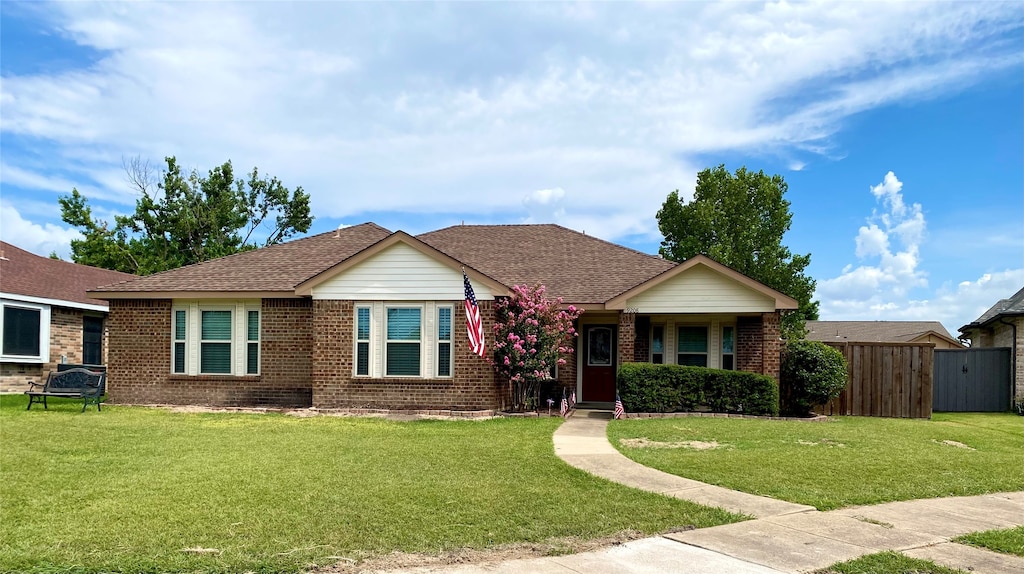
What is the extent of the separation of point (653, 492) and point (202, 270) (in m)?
14.6

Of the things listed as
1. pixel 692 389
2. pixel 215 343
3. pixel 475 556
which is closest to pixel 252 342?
pixel 215 343

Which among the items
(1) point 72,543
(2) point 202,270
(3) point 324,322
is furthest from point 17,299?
(1) point 72,543

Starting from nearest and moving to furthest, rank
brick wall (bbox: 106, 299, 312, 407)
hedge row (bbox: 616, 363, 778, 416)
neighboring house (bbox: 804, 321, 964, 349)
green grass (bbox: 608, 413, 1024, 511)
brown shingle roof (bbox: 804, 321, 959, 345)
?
green grass (bbox: 608, 413, 1024, 511) → hedge row (bbox: 616, 363, 778, 416) → brick wall (bbox: 106, 299, 312, 407) → neighboring house (bbox: 804, 321, 964, 349) → brown shingle roof (bbox: 804, 321, 959, 345)

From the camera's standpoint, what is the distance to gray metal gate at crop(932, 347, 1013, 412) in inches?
846

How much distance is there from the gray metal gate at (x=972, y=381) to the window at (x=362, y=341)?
1632 cm

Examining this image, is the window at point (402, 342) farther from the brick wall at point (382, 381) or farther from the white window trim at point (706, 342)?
the white window trim at point (706, 342)

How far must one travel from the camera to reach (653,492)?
25.7 feet

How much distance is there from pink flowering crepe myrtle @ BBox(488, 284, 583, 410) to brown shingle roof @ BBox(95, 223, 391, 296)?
481 cm

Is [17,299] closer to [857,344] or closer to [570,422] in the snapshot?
[570,422]

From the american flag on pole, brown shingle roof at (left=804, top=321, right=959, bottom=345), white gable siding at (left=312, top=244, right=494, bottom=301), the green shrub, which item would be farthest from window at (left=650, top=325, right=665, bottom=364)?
brown shingle roof at (left=804, top=321, right=959, bottom=345)

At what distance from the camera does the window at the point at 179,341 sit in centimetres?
1783

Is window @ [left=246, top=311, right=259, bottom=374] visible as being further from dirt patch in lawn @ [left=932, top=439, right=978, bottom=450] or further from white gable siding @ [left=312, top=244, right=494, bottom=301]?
dirt patch in lawn @ [left=932, top=439, right=978, bottom=450]

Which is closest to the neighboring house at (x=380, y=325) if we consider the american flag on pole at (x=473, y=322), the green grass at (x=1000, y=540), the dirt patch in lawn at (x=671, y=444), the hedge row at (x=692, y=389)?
the hedge row at (x=692, y=389)

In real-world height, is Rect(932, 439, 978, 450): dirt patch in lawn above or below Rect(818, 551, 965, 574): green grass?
below
